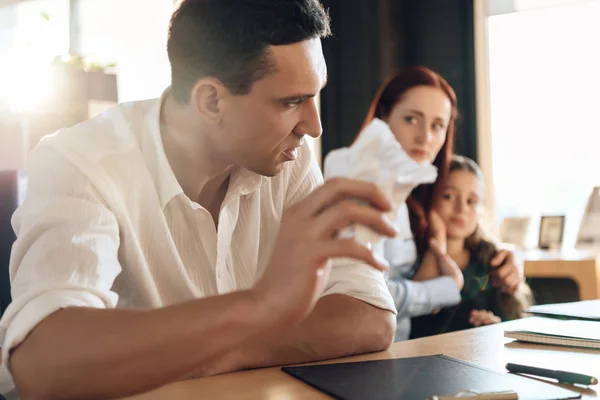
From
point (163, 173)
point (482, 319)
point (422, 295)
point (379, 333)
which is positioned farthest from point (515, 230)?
point (163, 173)

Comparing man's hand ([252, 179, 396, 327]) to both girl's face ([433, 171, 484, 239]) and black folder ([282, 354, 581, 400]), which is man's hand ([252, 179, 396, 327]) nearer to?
black folder ([282, 354, 581, 400])

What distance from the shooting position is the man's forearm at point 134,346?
777mm

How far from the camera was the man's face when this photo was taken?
45.5 inches

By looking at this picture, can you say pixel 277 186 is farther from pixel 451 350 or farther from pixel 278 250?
pixel 278 250

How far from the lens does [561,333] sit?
3.71 feet

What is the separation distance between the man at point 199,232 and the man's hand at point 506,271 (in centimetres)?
98

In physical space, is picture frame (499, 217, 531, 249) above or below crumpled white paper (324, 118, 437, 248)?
below

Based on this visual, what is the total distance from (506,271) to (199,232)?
125 centimetres

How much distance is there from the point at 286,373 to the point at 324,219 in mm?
289

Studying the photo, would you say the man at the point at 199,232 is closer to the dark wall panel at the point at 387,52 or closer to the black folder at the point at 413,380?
the black folder at the point at 413,380

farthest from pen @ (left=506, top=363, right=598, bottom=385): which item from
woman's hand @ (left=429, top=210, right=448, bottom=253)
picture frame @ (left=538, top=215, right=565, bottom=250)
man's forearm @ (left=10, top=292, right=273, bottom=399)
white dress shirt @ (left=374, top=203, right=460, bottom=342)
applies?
picture frame @ (left=538, top=215, right=565, bottom=250)

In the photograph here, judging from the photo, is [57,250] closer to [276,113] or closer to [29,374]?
[29,374]

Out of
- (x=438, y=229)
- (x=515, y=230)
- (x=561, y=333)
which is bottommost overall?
(x=515, y=230)

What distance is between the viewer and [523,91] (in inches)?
137
